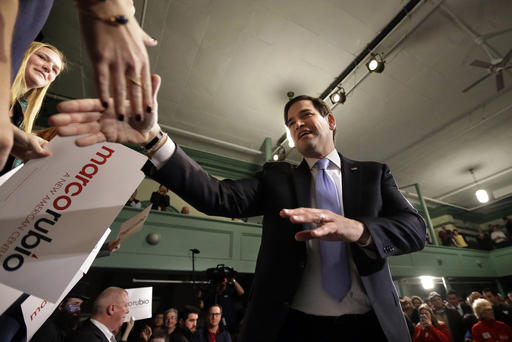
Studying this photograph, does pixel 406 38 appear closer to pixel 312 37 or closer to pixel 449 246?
pixel 312 37

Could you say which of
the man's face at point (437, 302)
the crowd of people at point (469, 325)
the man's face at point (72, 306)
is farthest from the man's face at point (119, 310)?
the man's face at point (437, 302)

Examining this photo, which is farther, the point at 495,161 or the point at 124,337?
the point at 495,161

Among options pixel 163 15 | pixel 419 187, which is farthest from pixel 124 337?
pixel 419 187

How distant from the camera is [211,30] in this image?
12.5ft

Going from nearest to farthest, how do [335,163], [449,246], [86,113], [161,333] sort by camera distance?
[86,113] < [335,163] < [161,333] < [449,246]

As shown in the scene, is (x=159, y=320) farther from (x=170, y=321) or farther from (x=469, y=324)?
(x=469, y=324)

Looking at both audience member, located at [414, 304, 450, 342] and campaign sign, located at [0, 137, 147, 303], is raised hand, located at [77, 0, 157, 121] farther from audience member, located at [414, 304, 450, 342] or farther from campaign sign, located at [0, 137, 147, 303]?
audience member, located at [414, 304, 450, 342]

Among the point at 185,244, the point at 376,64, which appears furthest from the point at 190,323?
the point at 376,64

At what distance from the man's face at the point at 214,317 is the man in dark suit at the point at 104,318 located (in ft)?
4.52

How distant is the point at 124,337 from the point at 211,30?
4.00 metres

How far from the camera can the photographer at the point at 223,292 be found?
12.9ft

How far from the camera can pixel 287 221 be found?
36.6 inches

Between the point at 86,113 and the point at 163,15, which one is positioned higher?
the point at 163,15

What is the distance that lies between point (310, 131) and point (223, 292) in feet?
12.0
